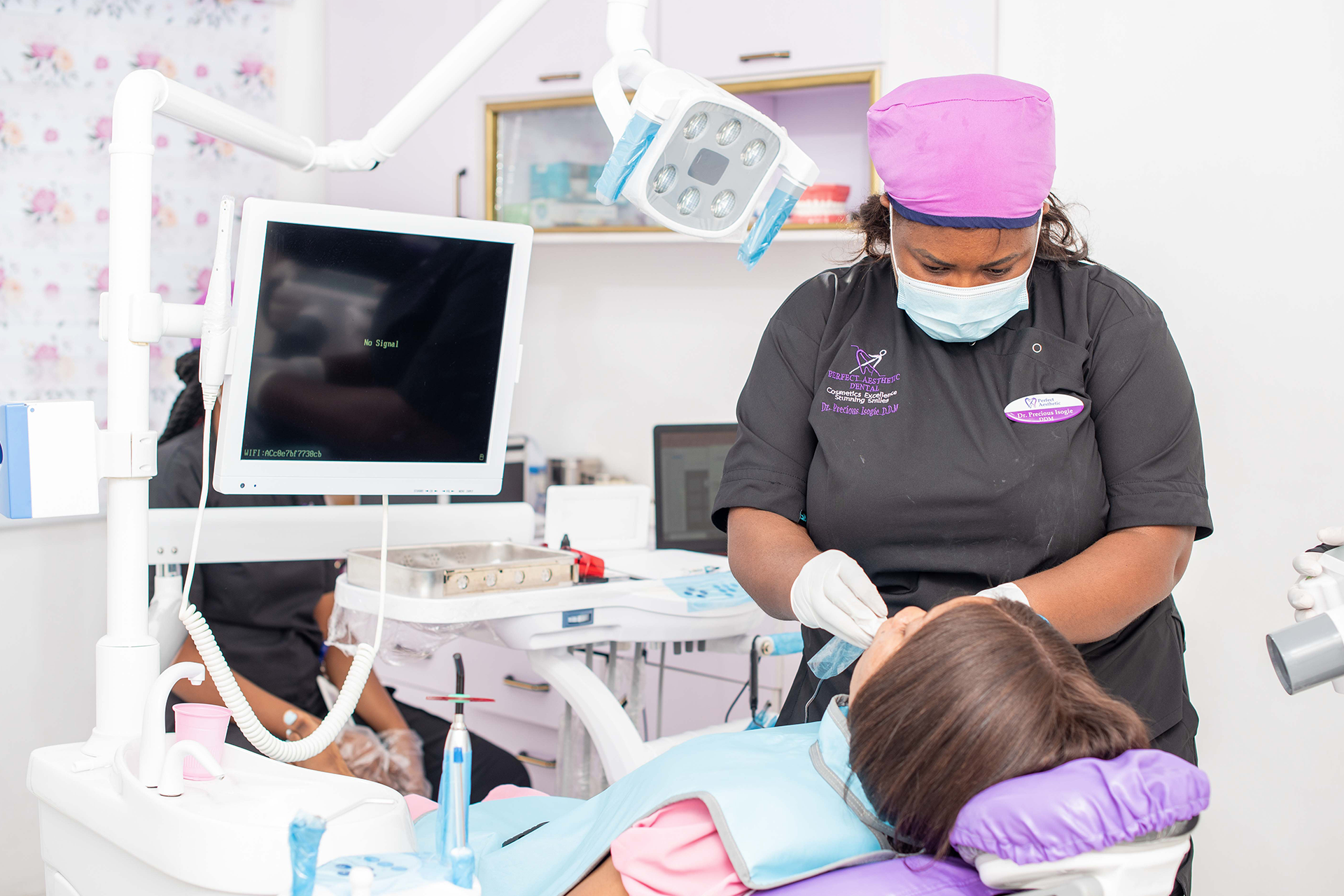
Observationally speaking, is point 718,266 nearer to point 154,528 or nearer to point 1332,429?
point 1332,429

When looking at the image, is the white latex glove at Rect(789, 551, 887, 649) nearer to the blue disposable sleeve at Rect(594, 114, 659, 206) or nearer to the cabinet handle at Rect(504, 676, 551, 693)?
the blue disposable sleeve at Rect(594, 114, 659, 206)

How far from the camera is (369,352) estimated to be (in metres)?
1.41

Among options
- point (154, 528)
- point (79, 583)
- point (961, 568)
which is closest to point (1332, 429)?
point (961, 568)

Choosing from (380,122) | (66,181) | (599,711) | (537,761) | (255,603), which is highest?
(66,181)

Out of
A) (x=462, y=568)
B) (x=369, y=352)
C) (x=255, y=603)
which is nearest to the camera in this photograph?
(x=369, y=352)

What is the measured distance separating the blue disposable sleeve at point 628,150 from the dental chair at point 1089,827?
64 cm

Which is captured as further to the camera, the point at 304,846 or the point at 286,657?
the point at 286,657

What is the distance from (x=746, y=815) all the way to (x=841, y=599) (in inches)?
9.7

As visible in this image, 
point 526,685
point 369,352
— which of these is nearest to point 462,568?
point 369,352

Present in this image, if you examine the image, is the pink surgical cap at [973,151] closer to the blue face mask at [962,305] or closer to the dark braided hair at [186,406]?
the blue face mask at [962,305]

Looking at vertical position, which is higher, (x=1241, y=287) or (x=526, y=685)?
(x=1241, y=287)

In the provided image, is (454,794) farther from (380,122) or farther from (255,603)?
(255,603)


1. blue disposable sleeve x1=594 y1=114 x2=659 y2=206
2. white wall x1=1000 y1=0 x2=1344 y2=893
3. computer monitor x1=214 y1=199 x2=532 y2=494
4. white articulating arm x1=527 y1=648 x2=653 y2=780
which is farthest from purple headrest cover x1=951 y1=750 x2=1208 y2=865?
white wall x1=1000 y1=0 x2=1344 y2=893

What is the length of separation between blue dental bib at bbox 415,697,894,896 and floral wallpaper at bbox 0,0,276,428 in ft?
6.30
